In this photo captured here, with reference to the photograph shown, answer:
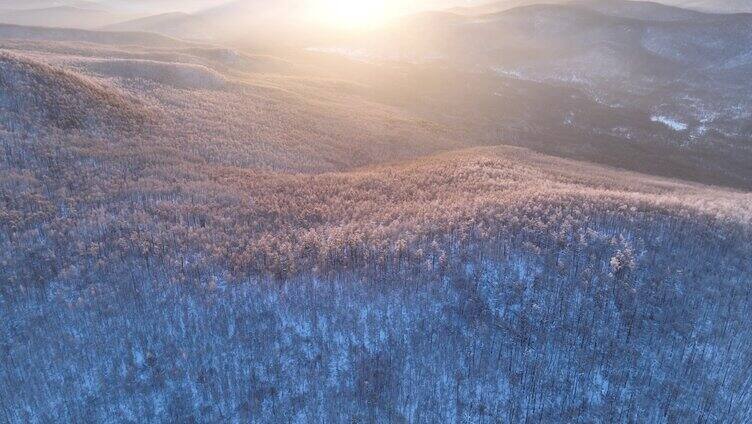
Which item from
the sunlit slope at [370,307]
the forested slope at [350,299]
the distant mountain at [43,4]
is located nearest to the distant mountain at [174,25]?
the distant mountain at [43,4]

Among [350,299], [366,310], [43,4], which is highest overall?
[43,4]

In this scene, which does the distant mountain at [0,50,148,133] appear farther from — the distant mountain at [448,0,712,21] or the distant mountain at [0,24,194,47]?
the distant mountain at [448,0,712,21]

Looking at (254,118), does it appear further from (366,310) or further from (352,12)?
(352,12)

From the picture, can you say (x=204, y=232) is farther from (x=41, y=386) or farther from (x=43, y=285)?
(x=41, y=386)

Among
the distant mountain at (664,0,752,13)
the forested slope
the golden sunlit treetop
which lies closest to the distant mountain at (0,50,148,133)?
the forested slope

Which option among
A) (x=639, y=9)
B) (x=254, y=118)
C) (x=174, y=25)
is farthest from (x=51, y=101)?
(x=174, y=25)

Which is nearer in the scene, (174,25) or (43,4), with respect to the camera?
(174,25)

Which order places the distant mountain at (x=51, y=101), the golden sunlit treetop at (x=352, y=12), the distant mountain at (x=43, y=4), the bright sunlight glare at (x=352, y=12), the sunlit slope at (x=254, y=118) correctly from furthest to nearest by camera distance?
the distant mountain at (x=43, y=4)
the golden sunlit treetop at (x=352, y=12)
the bright sunlight glare at (x=352, y=12)
the sunlit slope at (x=254, y=118)
the distant mountain at (x=51, y=101)

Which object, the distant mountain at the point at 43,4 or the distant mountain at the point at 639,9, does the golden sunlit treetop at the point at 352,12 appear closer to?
the distant mountain at the point at 639,9
